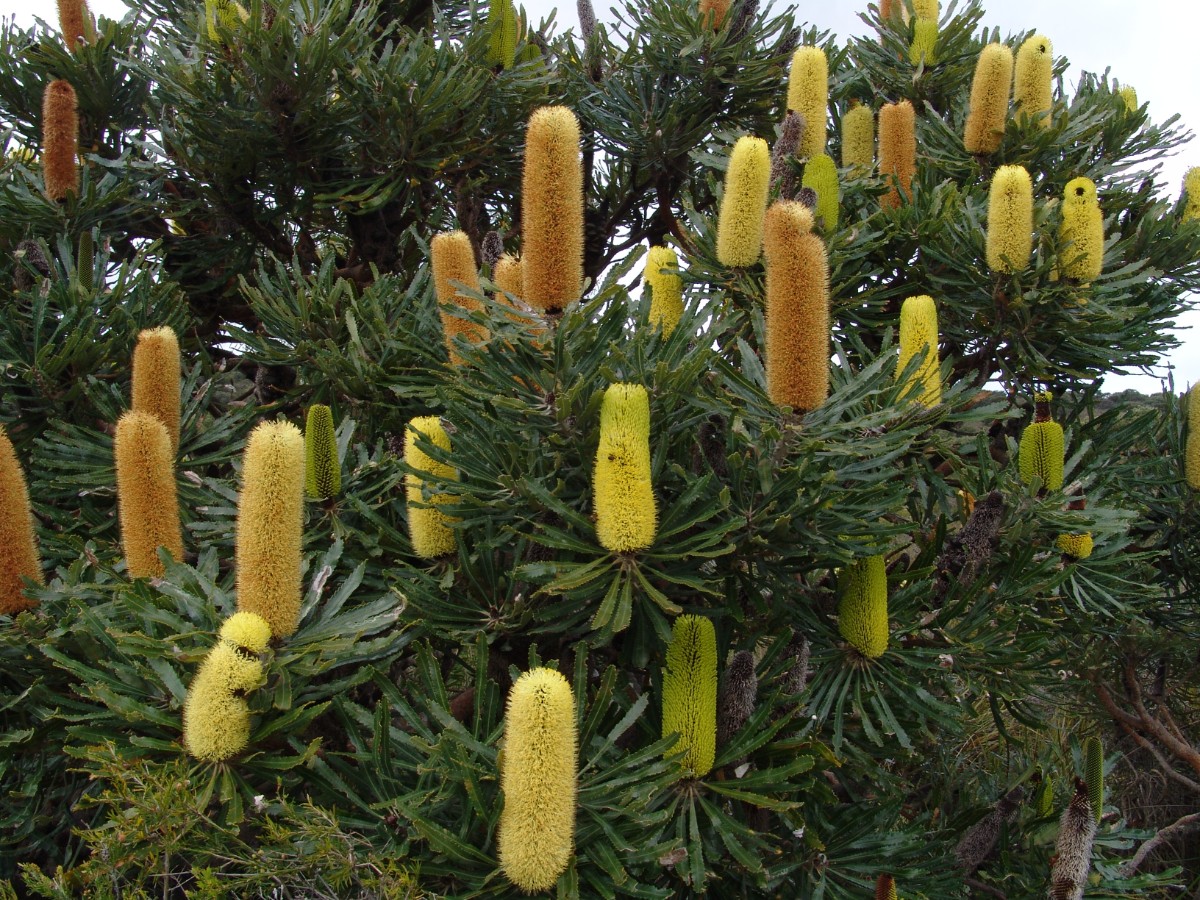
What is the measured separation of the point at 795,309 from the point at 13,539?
1.72m

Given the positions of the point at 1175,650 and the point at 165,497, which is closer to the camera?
the point at 165,497

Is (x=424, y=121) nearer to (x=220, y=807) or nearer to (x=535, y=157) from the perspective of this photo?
(x=535, y=157)

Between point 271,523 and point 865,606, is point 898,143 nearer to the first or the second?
point 865,606

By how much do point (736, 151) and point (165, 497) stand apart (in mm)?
1433

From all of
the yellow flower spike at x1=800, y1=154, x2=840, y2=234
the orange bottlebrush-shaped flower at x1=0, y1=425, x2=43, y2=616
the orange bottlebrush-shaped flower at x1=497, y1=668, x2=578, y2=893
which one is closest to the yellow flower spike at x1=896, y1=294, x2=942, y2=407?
the yellow flower spike at x1=800, y1=154, x2=840, y2=234

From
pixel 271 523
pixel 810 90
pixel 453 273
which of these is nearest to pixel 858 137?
pixel 810 90

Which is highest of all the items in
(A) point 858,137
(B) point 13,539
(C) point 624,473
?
(A) point 858,137

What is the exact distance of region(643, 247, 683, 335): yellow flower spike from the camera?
2373 mm

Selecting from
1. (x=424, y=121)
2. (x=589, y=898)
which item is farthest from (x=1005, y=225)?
(x=589, y=898)

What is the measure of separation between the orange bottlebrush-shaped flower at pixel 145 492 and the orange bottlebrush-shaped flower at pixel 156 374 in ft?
0.76

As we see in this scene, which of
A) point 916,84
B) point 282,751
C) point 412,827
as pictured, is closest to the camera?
point 412,827

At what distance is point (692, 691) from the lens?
2018 millimetres

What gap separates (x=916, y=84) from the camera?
4020 millimetres

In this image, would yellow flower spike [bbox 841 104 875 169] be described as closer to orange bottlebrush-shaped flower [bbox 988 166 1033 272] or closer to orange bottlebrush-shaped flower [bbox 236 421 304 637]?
orange bottlebrush-shaped flower [bbox 988 166 1033 272]
